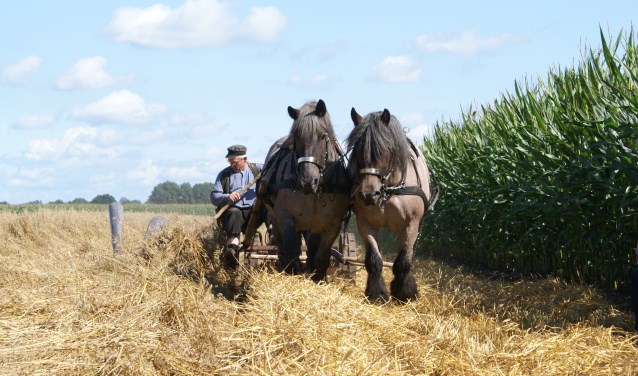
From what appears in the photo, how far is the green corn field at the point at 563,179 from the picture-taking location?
8.51 m

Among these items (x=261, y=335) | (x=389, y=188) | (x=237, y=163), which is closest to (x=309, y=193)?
(x=389, y=188)

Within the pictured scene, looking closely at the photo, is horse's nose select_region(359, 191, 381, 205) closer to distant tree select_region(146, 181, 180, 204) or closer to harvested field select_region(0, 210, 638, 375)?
harvested field select_region(0, 210, 638, 375)

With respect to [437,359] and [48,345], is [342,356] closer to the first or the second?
[437,359]

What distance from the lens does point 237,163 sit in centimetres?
958

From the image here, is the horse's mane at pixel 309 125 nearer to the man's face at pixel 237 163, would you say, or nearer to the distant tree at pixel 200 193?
the man's face at pixel 237 163

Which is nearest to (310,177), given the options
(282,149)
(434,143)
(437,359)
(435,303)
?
(282,149)

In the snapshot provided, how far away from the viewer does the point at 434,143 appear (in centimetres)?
1942

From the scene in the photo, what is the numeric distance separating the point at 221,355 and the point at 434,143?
1502 cm

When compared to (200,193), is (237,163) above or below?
below

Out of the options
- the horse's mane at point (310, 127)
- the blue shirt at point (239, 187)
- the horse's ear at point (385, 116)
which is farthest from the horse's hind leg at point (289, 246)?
the blue shirt at point (239, 187)

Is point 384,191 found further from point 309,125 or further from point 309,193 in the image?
point 309,125

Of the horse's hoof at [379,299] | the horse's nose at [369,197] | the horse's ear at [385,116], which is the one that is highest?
the horse's ear at [385,116]

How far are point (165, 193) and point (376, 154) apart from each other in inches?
3045

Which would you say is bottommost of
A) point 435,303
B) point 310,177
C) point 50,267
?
point 435,303
